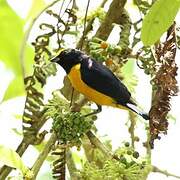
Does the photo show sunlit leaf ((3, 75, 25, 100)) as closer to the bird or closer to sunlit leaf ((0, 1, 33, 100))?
sunlit leaf ((0, 1, 33, 100))

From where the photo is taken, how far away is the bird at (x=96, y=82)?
33.2 inches

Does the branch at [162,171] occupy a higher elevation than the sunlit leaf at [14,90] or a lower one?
lower

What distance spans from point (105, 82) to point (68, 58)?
11 centimetres

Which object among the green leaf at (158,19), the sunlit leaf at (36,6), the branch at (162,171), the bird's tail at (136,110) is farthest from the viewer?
the sunlit leaf at (36,6)

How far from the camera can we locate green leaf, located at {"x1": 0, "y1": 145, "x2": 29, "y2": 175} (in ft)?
2.72

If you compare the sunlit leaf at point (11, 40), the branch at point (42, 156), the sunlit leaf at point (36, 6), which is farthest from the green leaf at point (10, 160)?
the sunlit leaf at point (36, 6)

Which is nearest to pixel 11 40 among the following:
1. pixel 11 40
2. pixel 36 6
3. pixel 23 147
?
pixel 11 40

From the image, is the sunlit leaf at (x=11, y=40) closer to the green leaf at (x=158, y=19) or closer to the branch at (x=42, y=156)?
the branch at (x=42, y=156)

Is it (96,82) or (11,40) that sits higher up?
(11,40)

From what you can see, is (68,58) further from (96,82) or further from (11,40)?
(11,40)

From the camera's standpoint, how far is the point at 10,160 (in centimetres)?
83

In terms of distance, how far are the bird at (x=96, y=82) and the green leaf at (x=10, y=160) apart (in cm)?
14

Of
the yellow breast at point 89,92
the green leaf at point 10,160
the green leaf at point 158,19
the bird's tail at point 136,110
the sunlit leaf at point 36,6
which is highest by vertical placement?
the sunlit leaf at point 36,6

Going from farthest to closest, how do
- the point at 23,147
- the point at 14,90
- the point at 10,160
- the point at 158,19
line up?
the point at 14,90 → the point at 23,147 → the point at 10,160 → the point at 158,19
